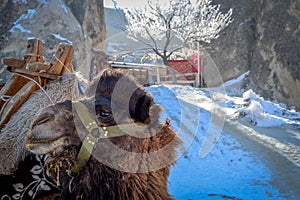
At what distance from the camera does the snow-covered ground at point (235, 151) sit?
3371 millimetres

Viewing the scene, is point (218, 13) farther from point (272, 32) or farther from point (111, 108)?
point (111, 108)

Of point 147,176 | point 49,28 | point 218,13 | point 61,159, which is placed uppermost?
point 218,13

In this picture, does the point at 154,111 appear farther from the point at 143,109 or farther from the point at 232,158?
the point at 232,158

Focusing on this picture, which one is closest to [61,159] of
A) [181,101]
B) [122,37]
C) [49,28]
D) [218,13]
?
[181,101]

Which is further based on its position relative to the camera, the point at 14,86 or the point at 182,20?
the point at 182,20

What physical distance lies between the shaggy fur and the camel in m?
0.44

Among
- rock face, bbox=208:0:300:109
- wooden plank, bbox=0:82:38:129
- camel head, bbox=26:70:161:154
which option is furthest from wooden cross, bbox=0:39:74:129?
rock face, bbox=208:0:300:109

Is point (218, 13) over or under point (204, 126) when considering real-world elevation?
over

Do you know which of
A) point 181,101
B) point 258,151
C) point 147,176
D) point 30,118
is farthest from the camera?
point 181,101

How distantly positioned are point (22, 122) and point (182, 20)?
16822 millimetres

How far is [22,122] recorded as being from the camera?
169 centimetres

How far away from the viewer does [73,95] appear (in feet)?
5.83

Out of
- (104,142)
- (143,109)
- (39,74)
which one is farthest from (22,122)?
(143,109)

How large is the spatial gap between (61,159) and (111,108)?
0.30 metres
